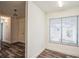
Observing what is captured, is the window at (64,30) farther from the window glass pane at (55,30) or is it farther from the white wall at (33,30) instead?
the white wall at (33,30)

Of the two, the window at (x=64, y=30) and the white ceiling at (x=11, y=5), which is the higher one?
the white ceiling at (x=11, y=5)

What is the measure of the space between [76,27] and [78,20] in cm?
37

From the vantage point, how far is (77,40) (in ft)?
14.2

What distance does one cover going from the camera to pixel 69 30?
4633mm

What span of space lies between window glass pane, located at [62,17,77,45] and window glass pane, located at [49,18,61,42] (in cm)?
28

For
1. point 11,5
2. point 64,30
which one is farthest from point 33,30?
point 64,30

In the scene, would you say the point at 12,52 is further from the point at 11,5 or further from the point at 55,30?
the point at 55,30

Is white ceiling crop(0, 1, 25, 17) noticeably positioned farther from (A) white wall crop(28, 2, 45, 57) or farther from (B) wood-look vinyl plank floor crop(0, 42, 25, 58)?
(B) wood-look vinyl plank floor crop(0, 42, 25, 58)

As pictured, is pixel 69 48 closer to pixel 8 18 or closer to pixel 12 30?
pixel 12 30

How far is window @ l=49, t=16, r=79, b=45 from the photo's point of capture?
14.5ft

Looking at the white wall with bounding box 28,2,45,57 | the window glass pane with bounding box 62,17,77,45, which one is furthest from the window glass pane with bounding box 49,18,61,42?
the white wall with bounding box 28,2,45,57

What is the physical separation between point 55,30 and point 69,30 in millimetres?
929

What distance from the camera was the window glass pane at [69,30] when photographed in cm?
443

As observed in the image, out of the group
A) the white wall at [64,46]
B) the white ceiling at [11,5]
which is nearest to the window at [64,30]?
the white wall at [64,46]
